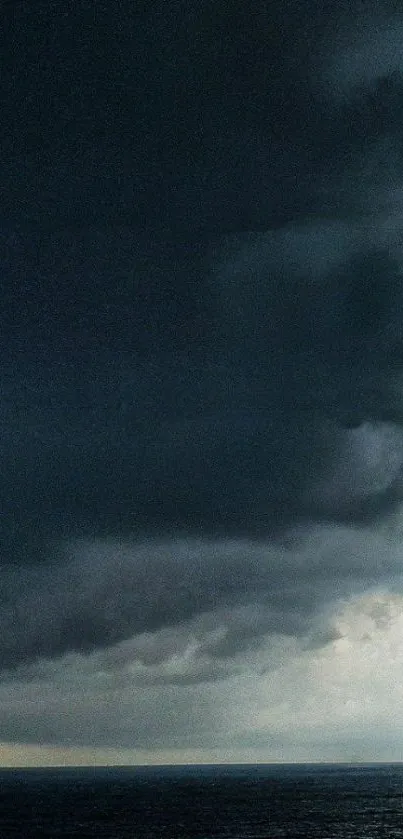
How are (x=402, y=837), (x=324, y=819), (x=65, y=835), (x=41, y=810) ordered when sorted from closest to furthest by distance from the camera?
1. (x=402, y=837)
2. (x=65, y=835)
3. (x=324, y=819)
4. (x=41, y=810)

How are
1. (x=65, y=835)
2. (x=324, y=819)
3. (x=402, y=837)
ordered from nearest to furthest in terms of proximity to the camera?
(x=402, y=837) → (x=65, y=835) → (x=324, y=819)

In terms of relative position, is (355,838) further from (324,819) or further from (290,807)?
(290,807)

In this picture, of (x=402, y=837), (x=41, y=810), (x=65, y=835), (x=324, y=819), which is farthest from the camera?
(x=41, y=810)

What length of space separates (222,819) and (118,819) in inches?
757

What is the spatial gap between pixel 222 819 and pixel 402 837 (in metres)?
47.0

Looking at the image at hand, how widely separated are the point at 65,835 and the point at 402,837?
161 feet

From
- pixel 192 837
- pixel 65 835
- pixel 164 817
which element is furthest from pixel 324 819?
pixel 65 835

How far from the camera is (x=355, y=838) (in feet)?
384

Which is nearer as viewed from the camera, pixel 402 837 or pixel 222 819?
pixel 402 837

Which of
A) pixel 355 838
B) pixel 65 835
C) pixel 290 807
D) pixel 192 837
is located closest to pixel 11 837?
pixel 65 835

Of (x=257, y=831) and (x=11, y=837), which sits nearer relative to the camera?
(x=11, y=837)

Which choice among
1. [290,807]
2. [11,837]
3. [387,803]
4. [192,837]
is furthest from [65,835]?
[387,803]

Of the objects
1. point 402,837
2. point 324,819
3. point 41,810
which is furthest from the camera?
point 41,810

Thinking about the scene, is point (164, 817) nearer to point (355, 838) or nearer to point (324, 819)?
point (324, 819)
